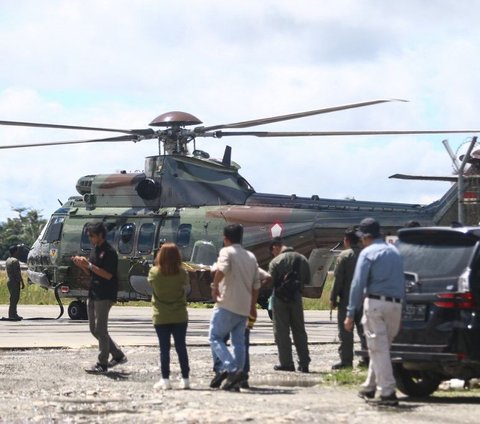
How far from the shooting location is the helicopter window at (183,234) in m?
27.6

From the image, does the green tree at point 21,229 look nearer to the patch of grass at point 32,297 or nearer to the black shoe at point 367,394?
the patch of grass at point 32,297

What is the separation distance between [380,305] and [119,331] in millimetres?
12228

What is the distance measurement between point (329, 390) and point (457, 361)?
1.79 metres

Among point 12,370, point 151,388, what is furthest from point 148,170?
point 151,388

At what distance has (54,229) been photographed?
30062 millimetres

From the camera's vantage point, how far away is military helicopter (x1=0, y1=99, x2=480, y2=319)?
2639 centimetres

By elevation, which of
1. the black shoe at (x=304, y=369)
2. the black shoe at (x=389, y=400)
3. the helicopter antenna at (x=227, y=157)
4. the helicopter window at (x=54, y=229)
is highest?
the helicopter antenna at (x=227, y=157)

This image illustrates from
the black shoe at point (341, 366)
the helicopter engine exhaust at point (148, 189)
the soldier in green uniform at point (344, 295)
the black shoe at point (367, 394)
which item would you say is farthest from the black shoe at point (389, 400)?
the helicopter engine exhaust at point (148, 189)

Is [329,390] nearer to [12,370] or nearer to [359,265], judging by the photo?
[359,265]

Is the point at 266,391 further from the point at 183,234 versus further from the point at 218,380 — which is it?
the point at 183,234

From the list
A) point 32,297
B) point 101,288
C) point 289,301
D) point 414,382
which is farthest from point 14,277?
point 414,382

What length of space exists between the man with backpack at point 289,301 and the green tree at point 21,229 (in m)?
122

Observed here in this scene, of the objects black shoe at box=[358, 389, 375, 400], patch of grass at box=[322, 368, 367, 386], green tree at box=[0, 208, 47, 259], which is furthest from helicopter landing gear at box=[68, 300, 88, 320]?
green tree at box=[0, 208, 47, 259]

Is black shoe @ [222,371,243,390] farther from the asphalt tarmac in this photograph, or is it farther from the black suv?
the asphalt tarmac
